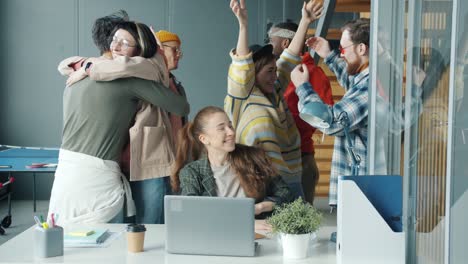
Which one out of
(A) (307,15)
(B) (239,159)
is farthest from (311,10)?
(B) (239,159)

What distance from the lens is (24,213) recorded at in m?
6.90

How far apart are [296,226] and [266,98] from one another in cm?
135

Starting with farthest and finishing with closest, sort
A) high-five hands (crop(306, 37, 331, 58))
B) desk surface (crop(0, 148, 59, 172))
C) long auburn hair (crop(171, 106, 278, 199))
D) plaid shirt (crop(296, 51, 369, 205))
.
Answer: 1. desk surface (crop(0, 148, 59, 172))
2. high-five hands (crop(306, 37, 331, 58))
3. long auburn hair (crop(171, 106, 278, 199))
4. plaid shirt (crop(296, 51, 369, 205))

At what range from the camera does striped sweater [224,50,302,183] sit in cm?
341

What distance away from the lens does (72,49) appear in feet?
25.4

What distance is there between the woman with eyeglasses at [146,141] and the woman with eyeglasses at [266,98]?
1.28 ft

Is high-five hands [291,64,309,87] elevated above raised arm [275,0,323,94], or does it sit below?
below

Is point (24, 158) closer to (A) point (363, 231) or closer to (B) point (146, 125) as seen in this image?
(B) point (146, 125)

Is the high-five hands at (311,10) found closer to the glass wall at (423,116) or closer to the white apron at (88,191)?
the glass wall at (423,116)

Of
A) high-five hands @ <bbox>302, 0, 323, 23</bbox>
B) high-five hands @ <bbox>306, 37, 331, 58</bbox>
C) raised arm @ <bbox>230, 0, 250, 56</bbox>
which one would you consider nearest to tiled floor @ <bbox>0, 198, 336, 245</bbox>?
high-five hands @ <bbox>306, 37, 331, 58</bbox>

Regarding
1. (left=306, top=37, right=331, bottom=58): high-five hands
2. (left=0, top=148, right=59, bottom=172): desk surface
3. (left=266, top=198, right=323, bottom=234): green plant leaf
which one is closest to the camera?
(left=266, top=198, right=323, bottom=234): green plant leaf

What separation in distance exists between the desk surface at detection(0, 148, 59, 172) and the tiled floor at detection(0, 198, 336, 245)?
0.65 metres

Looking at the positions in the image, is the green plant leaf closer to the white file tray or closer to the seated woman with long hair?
the white file tray

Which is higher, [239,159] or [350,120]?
[350,120]
